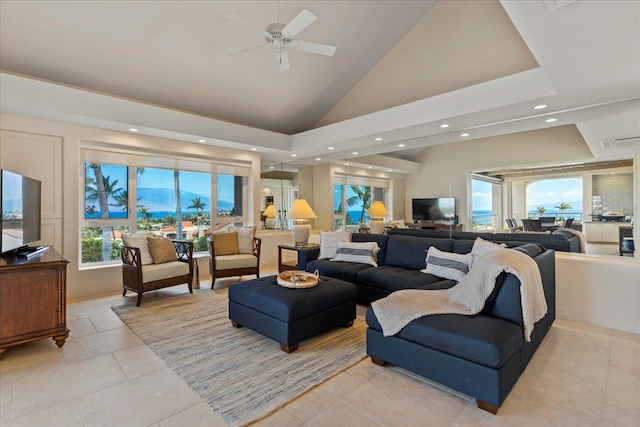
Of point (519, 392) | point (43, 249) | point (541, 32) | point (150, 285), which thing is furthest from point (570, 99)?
point (43, 249)

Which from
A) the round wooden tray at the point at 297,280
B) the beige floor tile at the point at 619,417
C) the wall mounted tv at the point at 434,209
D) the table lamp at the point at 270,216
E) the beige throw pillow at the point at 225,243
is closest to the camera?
the beige floor tile at the point at 619,417

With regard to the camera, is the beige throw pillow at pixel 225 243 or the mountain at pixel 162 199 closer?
the beige throw pillow at pixel 225 243

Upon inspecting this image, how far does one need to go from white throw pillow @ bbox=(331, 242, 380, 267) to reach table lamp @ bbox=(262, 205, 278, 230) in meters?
2.98

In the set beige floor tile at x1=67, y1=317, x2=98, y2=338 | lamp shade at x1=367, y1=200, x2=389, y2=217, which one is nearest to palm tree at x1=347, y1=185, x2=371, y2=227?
lamp shade at x1=367, y1=200, x2=389, y2=217

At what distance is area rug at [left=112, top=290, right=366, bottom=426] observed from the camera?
2.07m

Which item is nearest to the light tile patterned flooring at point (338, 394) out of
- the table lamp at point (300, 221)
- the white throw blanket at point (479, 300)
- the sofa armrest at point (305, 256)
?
the white throw blanket at point (479, 300)

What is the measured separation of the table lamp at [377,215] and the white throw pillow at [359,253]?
103 cm

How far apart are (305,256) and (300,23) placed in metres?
3.13

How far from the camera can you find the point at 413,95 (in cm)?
476

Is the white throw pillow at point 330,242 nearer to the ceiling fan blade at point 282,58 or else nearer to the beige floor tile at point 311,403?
the ceiling fan blade at point 282,58

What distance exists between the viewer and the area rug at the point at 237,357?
81.4 inches

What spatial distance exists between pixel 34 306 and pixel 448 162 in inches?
197

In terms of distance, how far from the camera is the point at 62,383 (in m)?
2.24

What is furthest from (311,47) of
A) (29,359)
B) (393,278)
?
(29,359)
